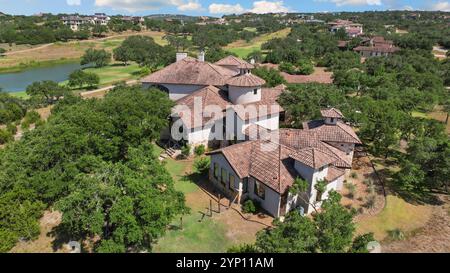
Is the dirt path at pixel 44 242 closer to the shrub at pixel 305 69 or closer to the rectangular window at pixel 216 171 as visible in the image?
the rectangular window at pixel 216 171

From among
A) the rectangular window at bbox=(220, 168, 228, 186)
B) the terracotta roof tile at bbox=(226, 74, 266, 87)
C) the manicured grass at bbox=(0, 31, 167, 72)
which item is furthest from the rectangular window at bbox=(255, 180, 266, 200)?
the manicured grass at bbox=(0, 31, 167, 72)

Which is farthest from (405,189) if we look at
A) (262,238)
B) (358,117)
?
(262,238)

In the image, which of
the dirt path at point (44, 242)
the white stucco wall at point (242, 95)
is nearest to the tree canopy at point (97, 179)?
the dirt path at point (44, 242)

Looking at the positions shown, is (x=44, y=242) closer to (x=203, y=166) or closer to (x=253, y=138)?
(x=203, y=166)

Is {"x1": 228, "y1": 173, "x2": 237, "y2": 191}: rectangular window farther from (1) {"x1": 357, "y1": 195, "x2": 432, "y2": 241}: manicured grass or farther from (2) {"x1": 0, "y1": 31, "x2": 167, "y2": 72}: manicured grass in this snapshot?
(2) {"x1": 0, "y1": 31, "x2": 167, "y2": 72}: manicured grass

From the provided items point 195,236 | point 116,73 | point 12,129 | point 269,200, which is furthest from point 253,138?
point 116,73
